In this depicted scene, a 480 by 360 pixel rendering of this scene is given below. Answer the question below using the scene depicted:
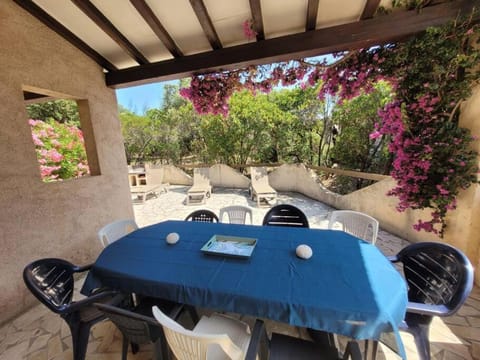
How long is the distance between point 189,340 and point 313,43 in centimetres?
288

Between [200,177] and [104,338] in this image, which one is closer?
[104,338]

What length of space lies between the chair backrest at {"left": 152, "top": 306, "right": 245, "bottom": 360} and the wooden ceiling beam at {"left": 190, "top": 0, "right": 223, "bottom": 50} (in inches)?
106

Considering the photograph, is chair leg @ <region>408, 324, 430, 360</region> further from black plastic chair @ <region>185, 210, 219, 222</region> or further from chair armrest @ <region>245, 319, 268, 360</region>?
black plastic chair @ <region>185, 210, 219, 222</region>

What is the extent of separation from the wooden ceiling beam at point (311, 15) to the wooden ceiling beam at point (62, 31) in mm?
2884

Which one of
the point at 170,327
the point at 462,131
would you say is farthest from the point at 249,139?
the point at 170,327

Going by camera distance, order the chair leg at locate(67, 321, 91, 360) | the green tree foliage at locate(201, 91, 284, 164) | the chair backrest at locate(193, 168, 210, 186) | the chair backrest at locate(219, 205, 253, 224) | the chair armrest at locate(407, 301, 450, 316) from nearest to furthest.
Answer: the chair armrest at locate(407, 301, 450, 316), the chair leg at locate(67, 321, 91, 360), the chair backrest at locate(219, 205, 253, 224), the chair backrest at locate(193, 168, 210, 186), the green tree foliage at locate(201, 91, 284, 164)

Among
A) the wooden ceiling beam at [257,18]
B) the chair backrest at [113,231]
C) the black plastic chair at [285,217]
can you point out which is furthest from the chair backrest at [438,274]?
the chair backrest at [113,231]

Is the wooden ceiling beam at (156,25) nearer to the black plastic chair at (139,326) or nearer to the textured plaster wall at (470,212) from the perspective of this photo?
the black plastic chair at (139,326)

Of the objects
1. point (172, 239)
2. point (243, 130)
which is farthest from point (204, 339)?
point (243, 130)

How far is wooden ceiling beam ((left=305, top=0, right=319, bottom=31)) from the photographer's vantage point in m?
2.02

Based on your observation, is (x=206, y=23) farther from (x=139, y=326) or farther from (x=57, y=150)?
(x=57, y=150)

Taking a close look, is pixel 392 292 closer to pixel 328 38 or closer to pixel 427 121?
pixel 427 121

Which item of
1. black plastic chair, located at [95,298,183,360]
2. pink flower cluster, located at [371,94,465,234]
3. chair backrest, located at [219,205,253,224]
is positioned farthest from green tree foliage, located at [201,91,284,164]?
black plastic chair, located at [95,298,183,360]

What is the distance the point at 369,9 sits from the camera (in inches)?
81.4
